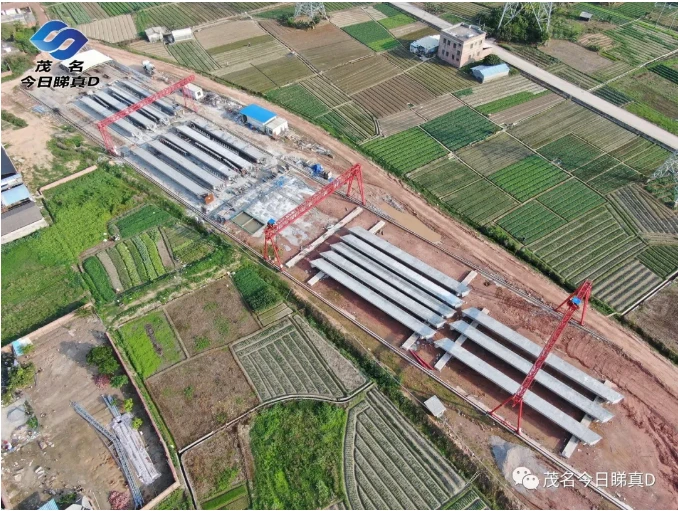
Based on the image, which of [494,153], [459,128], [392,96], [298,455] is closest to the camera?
[298,455]

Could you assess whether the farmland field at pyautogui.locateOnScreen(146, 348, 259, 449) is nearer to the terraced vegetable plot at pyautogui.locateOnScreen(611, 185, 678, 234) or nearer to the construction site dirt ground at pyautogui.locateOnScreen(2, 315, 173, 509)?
the construction site dirt ground at pyautogui.locateOnScreen(2, 315, 173, 509)

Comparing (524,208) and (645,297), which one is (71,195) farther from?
(645,297)

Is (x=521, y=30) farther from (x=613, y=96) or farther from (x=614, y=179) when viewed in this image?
(x=614, y=179)

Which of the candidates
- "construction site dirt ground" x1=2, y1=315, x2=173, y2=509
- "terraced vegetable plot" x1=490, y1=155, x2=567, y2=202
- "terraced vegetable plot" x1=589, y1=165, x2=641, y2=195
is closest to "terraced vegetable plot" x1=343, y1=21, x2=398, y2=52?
"terraced vegetable plot" x1=490, y1=155, x2=567, y2=202

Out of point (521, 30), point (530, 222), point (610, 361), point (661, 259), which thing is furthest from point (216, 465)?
point (521, 30)

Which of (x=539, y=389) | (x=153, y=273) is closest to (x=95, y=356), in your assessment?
(x=153, y=273)
